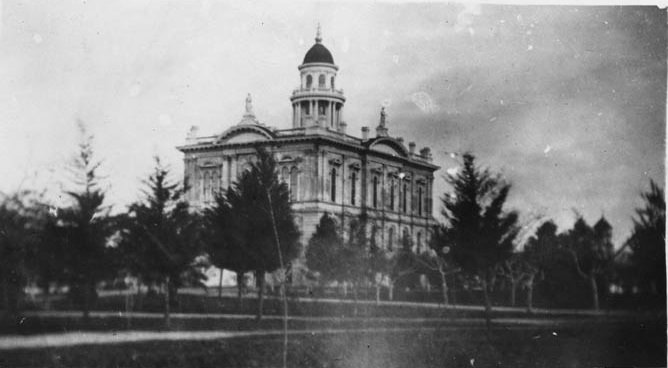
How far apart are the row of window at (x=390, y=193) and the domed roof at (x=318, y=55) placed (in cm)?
210

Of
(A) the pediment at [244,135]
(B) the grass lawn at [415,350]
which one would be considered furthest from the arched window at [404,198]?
(A) the pediment at [244,135]

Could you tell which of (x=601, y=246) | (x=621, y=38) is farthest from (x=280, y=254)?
(x=621, y=38)

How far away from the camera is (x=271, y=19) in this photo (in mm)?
14484

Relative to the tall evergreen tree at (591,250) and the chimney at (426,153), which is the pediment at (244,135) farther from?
the tall evergreen tree at (591,250)

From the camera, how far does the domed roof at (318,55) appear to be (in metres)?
14.7

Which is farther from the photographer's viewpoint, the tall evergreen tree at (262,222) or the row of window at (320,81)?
the tall evergreen tree at (262,222)

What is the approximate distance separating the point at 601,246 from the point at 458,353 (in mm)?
3229

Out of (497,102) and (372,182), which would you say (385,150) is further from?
(497,102)

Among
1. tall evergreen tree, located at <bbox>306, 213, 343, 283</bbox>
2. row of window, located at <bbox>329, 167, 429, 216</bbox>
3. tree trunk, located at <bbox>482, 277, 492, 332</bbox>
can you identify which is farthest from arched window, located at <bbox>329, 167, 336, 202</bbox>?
tree trunk, located at <bbox>482, 277, 492, 332</bbox>

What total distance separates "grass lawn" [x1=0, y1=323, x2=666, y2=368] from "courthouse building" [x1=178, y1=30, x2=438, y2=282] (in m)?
1.63

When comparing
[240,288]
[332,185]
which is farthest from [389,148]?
[240,288]

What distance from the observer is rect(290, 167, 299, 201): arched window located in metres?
15.5

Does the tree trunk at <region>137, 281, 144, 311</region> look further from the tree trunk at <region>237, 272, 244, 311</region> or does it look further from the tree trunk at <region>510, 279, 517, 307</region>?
the tree trunk at <region>510, 279, 517, 307</region>

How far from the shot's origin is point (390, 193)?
15.9 m
